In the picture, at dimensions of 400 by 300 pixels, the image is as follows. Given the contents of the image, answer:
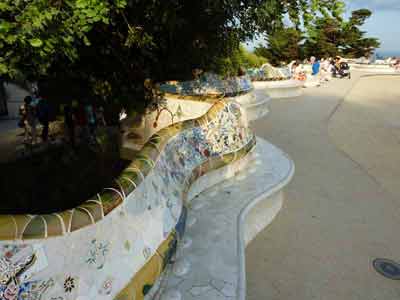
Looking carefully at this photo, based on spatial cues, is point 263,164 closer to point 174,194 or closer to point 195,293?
point 174,194

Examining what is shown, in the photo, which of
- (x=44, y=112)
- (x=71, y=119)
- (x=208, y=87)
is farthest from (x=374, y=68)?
(x=71, y=119)

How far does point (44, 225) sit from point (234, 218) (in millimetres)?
2320

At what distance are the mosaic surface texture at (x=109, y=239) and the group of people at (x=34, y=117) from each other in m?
5.35

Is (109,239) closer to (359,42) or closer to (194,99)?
(194,99)

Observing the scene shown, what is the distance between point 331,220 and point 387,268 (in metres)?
1.04

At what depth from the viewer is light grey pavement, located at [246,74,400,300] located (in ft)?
10.4

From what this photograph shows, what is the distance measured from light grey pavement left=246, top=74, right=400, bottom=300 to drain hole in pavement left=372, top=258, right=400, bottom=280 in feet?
0.28

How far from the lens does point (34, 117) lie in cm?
779

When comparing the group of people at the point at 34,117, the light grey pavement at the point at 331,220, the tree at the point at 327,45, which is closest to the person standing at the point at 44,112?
the group of people at the point at 34,117

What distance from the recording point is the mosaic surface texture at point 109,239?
1.51m

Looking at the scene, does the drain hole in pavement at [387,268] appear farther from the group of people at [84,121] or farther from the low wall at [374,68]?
the low wall at [374,68]

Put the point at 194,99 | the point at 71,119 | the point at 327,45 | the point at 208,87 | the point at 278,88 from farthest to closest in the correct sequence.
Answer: the point at 327,45
the point at 278,88
the point at 208,87
the point at 71,119
the point at 194,99

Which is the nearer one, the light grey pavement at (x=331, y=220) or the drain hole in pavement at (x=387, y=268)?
the light grey pavement at (x=331, y=220)

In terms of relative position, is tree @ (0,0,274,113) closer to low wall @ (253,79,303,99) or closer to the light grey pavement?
the light grey pavement
